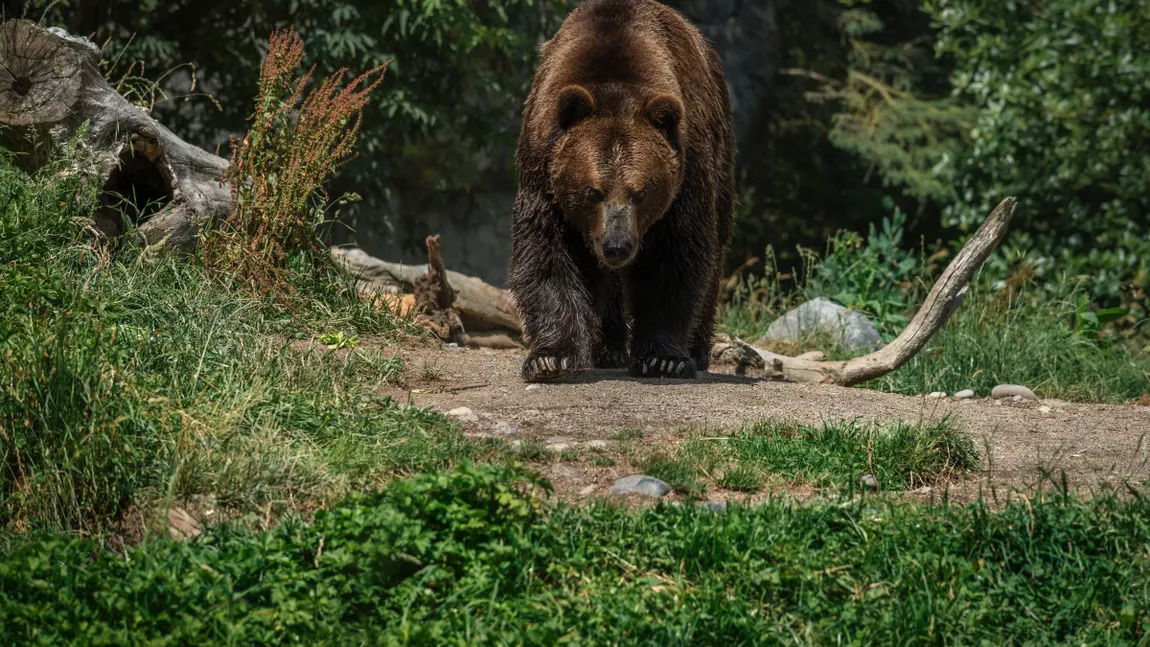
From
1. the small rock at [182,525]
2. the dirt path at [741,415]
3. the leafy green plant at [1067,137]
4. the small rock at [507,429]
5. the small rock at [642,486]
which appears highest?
the leafy green plant at [1067,137]

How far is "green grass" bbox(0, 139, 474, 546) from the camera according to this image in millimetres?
4230

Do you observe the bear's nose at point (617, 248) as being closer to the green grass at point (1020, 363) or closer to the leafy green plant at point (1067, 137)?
the green grass at point (1020, 363)

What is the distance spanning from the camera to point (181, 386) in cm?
486

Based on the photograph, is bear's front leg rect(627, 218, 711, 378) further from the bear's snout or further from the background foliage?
the background foliage

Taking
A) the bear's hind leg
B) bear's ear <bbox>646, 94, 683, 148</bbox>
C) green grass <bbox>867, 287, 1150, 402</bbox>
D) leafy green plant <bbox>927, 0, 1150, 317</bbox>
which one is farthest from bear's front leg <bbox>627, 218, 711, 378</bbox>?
leafy green plant <bbox>927, 0, 1150, 317</bbox>

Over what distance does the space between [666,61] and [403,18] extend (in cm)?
513

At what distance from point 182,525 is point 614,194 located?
108 inches

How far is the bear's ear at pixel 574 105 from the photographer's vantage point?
613 centimetres

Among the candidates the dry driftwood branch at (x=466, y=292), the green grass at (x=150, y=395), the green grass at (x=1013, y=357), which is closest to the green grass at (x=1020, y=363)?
the green grass at (x=1013, y=357)

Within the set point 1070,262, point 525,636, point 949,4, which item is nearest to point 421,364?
point 525,636

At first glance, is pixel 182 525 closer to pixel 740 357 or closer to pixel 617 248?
pixel 617 248

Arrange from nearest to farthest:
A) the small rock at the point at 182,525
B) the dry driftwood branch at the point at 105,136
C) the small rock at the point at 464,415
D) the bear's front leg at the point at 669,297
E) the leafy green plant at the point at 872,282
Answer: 1. the small rock at the point at 182,525
2. the small rock at the point at 464,415
3. the dry driftwood branch at the point at 105,136
4. the bear's front leg at the point at 669,297
5. the leafy green plant at the point at 872,282

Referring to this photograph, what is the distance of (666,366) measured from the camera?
6.56 m

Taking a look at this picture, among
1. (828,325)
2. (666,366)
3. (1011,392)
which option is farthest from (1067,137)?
(666,366)
